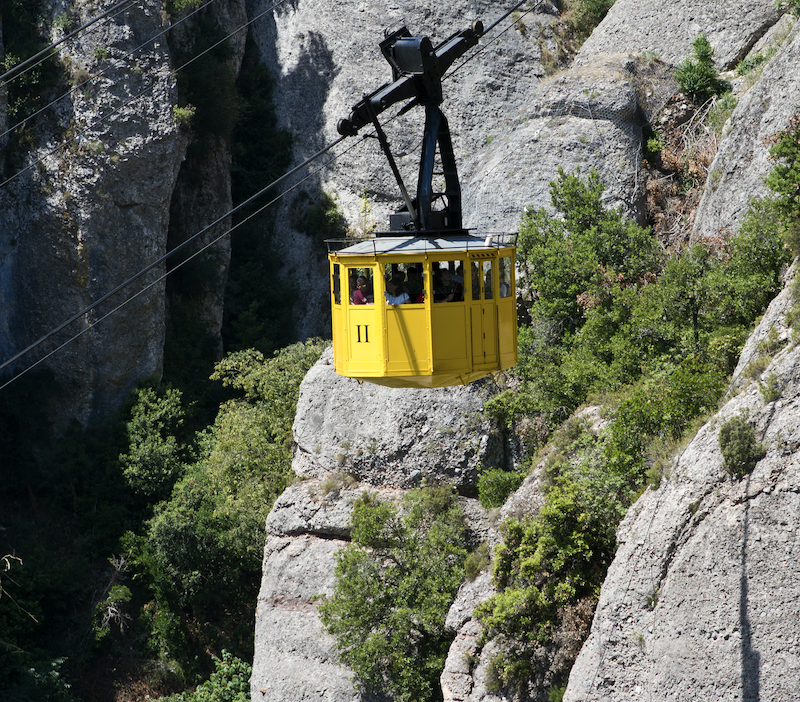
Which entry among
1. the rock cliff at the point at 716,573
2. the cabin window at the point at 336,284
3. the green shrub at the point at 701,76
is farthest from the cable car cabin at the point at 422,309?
the green shrub at the point at 701,76

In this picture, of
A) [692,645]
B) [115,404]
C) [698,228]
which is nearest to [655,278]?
[698,228]

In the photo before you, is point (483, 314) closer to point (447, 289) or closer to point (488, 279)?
point (488, 279)

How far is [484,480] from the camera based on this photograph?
22.8m

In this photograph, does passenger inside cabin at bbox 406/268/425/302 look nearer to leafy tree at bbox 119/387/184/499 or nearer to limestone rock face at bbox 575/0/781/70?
limestone rock face at bbox 575/0/781/70

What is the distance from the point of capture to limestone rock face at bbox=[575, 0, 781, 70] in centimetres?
2945

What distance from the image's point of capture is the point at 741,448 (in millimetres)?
13422

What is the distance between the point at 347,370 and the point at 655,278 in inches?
478

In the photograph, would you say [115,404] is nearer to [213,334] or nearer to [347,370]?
[213,334]

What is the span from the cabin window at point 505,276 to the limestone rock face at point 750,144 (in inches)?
381

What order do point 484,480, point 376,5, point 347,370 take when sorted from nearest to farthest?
point 347,370, point 484,480, point 376,5

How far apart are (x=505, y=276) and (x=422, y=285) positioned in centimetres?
158

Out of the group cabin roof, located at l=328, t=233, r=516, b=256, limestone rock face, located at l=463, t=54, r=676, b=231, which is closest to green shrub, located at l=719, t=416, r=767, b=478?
cabin roof, located at l=328, t=233, r=516, b=256

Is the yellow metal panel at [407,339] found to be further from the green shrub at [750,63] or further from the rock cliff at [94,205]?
the rock cliff at [94,205]

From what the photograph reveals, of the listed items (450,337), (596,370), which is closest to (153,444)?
(596,370)
